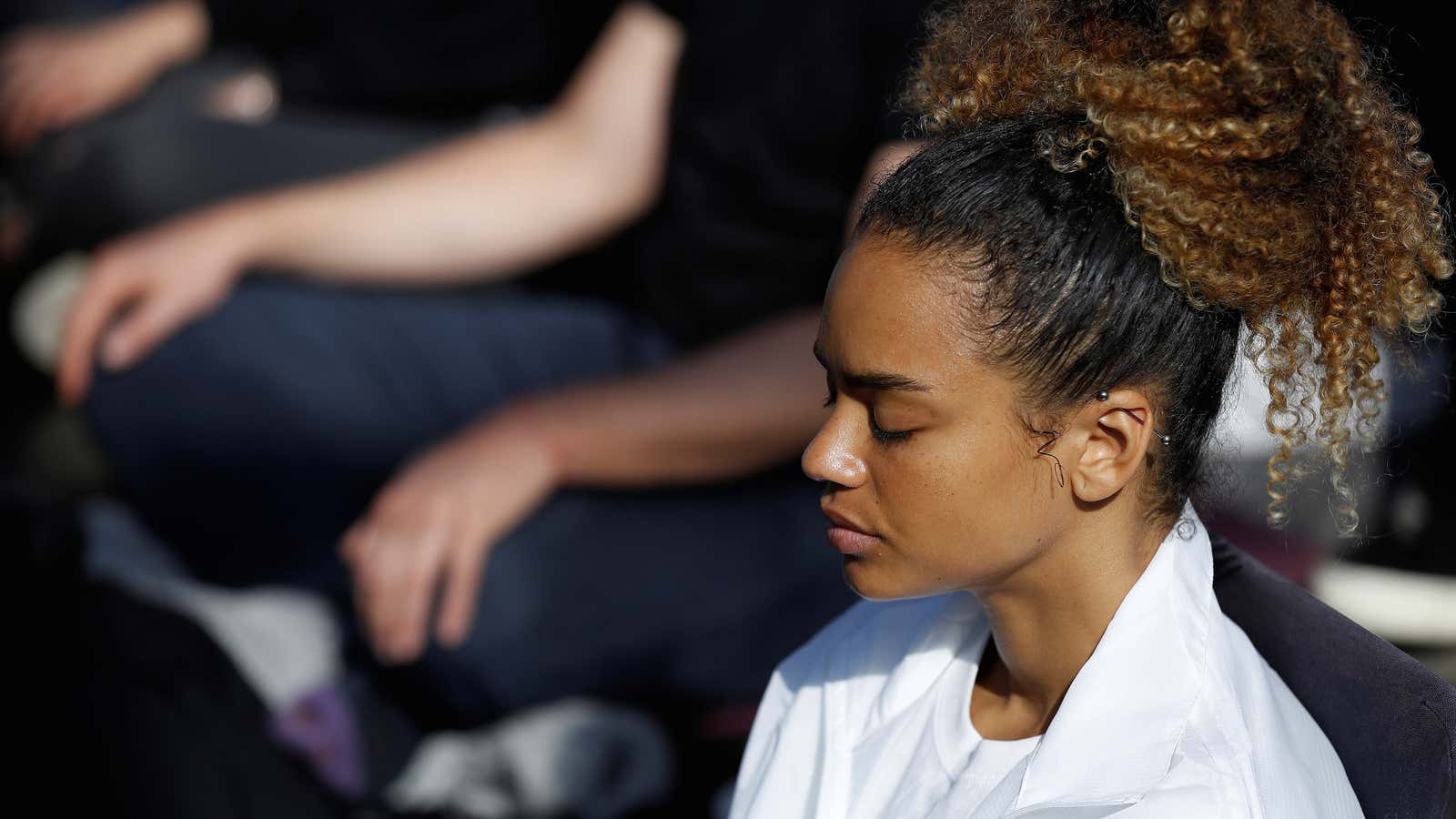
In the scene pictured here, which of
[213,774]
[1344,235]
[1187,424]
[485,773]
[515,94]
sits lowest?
[485,773]

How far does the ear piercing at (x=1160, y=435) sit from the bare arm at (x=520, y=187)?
5.17 feet

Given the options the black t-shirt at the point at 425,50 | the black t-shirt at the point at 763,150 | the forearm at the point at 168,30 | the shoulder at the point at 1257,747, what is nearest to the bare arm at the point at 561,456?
the black t-shirt at the point at 763,150

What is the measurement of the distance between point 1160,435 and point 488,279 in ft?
5.57

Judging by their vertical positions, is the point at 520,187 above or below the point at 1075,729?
below

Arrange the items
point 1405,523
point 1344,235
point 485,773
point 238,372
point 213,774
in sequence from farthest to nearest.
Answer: point 1405,523 < point 238,372 < point 485,773 < point 213,774 < point 1344,235

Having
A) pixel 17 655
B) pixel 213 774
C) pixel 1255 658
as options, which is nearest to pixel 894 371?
pixel 1255 658

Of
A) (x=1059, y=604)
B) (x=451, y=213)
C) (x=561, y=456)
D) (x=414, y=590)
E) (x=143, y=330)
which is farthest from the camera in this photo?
(x=451, y=213)

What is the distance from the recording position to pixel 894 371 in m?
1.03

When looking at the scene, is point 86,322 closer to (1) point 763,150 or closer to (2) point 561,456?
(2) point 561,456

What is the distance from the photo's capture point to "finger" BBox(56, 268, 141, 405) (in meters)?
2.15

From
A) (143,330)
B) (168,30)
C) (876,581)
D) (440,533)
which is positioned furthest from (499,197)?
(876,581)

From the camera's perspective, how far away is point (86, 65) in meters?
2.94

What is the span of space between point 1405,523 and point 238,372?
1863mm

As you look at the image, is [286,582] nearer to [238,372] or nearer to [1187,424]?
[238,372]
